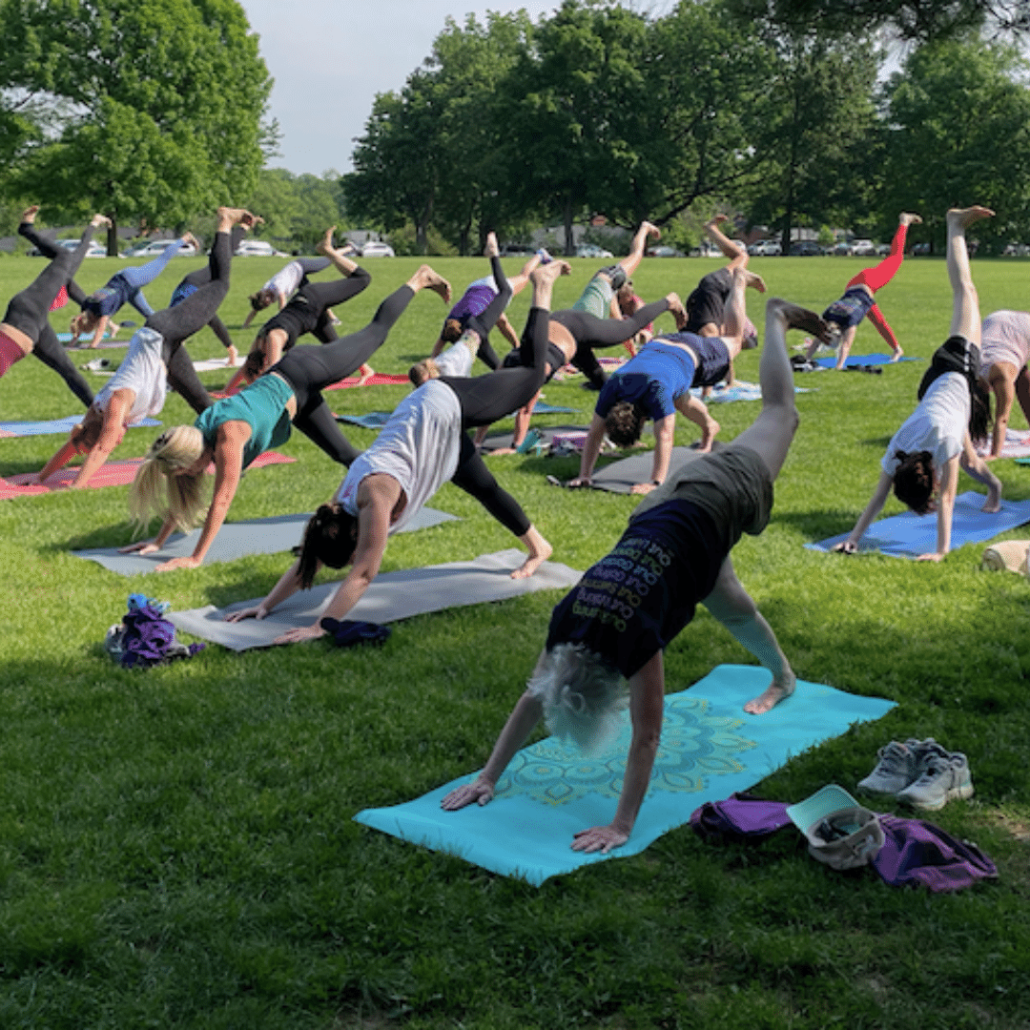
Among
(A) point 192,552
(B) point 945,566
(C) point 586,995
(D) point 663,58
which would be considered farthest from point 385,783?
(D) point 663,58

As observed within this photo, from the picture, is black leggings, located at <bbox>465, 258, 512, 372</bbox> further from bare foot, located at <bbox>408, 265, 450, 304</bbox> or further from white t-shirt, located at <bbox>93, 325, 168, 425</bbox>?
Answer: white t-shirt, located at <bbox>93, 325, 168, 425</bbox>

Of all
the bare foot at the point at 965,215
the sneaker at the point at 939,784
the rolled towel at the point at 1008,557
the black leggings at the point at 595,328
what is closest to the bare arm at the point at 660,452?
the black leggings at the point at 595,328

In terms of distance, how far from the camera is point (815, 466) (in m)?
9.98

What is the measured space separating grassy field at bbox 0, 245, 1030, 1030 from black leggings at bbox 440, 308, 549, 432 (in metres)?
1.16

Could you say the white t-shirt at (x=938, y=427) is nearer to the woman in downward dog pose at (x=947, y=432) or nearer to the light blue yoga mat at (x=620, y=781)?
the woman in downward dog pose at (x=947, y=432)

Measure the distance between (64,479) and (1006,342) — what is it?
27.0ft

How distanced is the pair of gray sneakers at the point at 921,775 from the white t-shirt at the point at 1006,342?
6.06 m

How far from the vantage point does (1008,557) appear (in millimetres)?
6898

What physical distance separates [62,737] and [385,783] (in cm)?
150

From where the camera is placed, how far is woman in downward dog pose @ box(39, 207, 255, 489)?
29.1 feet

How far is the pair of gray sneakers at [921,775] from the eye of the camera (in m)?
4.07

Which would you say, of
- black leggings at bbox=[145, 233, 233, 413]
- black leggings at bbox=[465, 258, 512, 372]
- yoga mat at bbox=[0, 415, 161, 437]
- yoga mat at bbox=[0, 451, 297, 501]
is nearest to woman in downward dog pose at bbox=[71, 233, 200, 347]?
yoga mat at bbox=[0, 415, 161, 437]

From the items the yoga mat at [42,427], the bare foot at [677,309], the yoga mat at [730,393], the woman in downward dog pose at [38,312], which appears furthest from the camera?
the yoga mat at [730,393]

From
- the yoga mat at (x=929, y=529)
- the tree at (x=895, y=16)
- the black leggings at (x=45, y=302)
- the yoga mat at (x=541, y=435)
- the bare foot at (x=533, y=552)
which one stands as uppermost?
the tree at (x=895, y=16)
